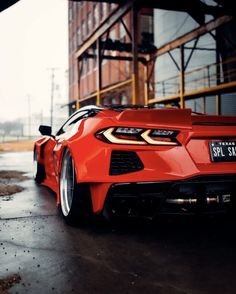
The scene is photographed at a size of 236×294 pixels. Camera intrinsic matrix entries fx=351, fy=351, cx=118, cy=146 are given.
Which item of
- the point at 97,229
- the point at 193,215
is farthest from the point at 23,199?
the point at 193,215

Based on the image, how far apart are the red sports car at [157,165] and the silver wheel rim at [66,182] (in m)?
0.59

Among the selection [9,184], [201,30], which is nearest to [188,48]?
[201,30]

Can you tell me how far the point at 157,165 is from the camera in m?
2.69

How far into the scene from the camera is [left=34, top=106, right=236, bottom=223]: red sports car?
2668mm

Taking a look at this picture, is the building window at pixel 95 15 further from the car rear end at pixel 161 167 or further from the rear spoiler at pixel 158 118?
the car rear end at pixel 161 167

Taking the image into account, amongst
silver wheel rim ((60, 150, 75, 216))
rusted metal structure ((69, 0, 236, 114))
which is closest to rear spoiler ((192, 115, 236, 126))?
silver wheel rim ((60, 150, 75, 216))

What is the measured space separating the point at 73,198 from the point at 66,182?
558mm

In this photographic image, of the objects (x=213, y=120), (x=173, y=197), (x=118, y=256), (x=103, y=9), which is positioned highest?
(x=103, y=9)

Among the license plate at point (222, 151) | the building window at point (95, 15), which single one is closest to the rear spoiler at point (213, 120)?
the license plate at point (222, 151)

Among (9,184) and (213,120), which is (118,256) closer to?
(213,120)

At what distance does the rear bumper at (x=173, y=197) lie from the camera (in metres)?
2.66

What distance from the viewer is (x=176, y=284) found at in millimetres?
2064

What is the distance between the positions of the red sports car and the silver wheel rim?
589 millimetres

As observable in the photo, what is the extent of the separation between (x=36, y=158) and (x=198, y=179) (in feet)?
13.3
